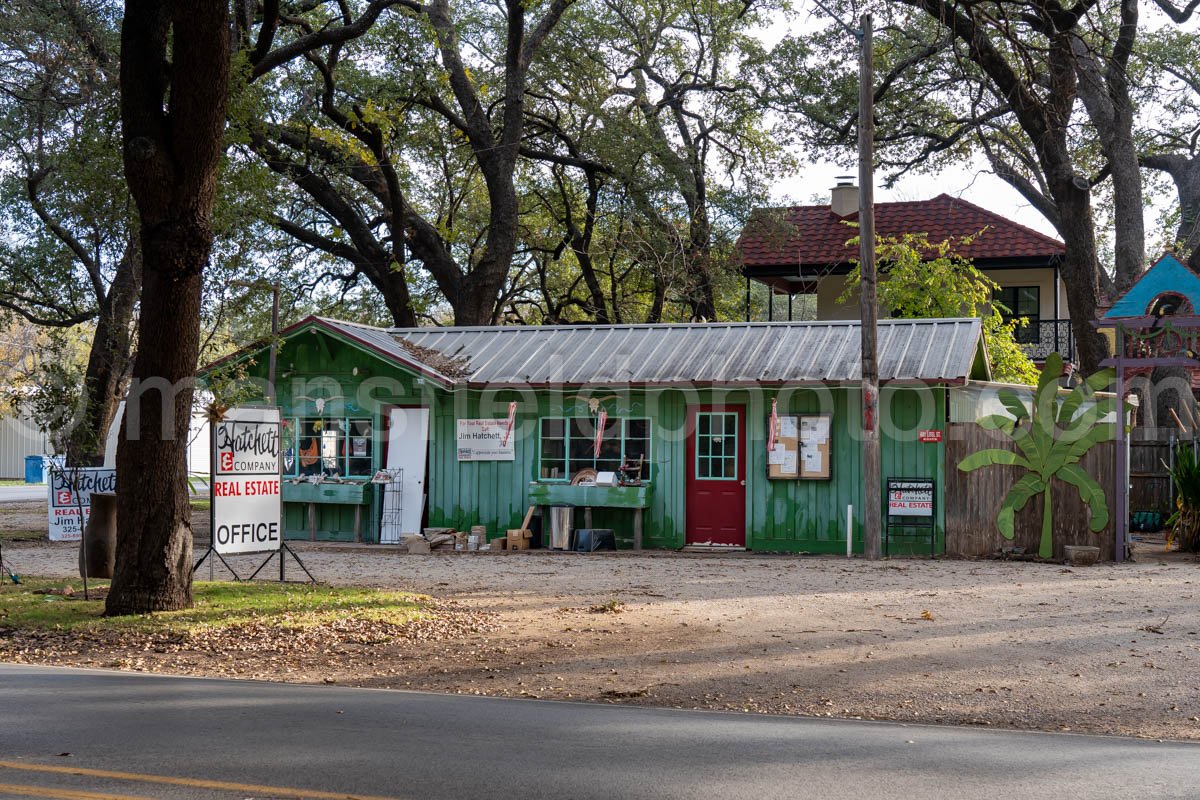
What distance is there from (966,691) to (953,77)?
20.7 m

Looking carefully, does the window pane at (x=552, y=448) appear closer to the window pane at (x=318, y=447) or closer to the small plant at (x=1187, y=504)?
the window pane at (x=318, y=447)

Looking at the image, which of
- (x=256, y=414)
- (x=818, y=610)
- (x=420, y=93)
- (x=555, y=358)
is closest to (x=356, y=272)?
(x=420, y=93)

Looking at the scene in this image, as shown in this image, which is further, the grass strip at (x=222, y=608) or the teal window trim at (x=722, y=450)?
the teal window trim at (x=722, y=450)

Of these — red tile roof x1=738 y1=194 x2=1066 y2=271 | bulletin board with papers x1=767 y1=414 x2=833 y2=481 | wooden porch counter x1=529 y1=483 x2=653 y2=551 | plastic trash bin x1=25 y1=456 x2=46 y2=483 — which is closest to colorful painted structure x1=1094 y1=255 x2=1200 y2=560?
bulletin board with papers x1=767 y1=414 x2=833 y2=481

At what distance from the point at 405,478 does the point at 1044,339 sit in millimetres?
18972

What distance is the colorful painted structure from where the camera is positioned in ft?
56.0

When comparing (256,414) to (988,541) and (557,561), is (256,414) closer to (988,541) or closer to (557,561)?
(557,561)

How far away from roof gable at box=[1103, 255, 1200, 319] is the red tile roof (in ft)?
43.4

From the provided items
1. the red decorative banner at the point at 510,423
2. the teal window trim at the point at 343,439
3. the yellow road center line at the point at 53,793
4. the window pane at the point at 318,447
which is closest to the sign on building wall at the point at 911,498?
the red decorative banner at the point at 510,423

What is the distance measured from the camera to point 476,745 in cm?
694

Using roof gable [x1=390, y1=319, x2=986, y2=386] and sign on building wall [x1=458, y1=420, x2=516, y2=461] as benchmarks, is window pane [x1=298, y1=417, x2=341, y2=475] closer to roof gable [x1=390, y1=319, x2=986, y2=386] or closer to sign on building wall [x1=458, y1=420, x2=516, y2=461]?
sign on building wall [x1=458, y1=420, x2=516, y2=461]

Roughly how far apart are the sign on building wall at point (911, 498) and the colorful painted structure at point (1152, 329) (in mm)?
2633

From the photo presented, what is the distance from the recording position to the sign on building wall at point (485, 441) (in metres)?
20.6

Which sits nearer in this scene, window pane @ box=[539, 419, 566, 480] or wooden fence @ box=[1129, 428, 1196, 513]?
window pane @ box=[539, 419, 566, 480]
